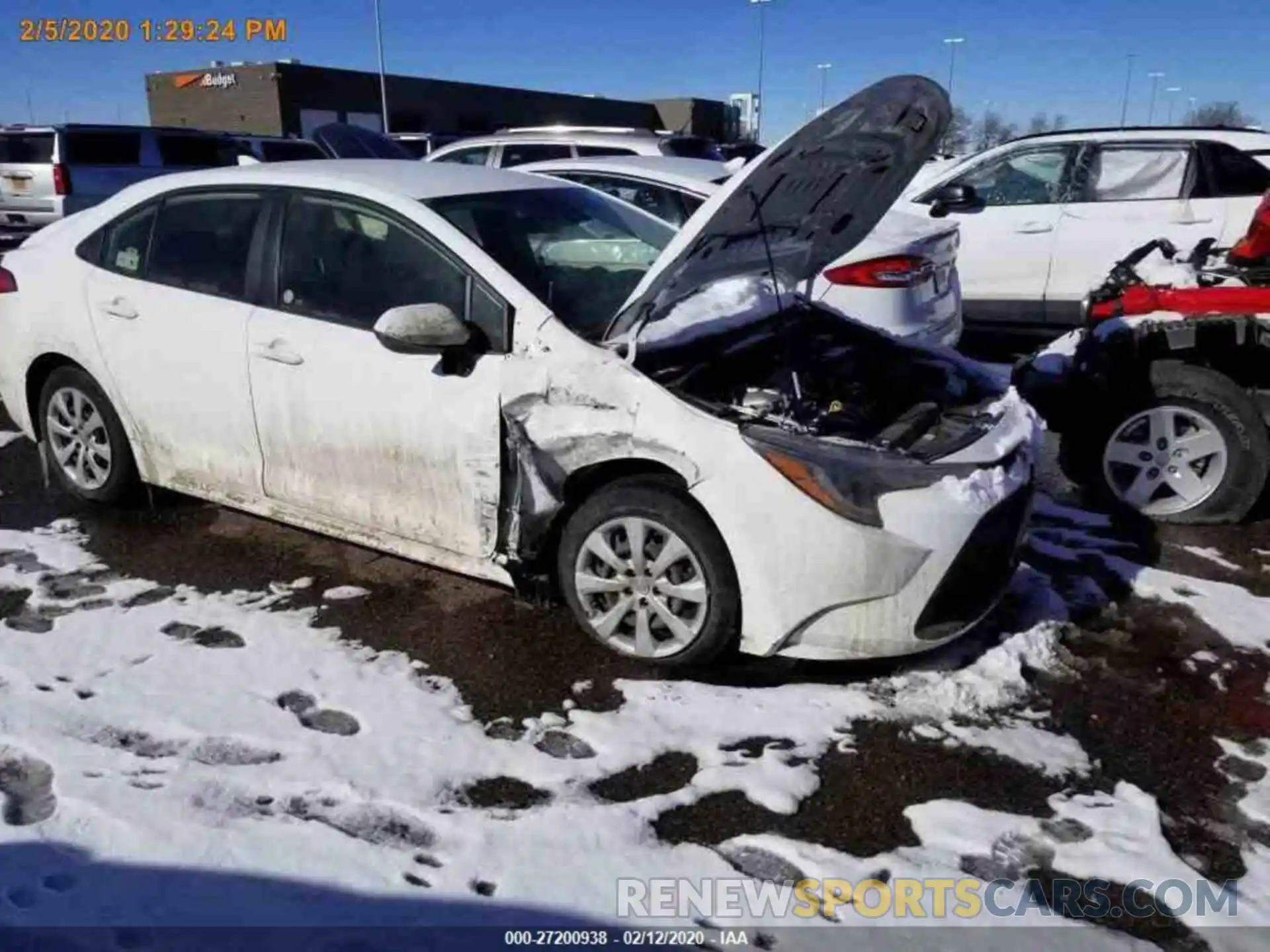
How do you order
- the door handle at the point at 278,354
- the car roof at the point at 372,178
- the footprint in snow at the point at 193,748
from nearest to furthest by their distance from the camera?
the footprint in snow at the point at 193,748
the door handle at the point at 278,354
the car roof at the point at 372,178

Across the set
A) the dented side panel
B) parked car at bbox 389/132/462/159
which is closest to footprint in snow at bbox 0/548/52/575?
the dented side panel

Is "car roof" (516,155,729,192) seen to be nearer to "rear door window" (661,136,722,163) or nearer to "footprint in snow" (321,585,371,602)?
"rear door window" (661,136,722,163)

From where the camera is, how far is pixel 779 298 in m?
3.81

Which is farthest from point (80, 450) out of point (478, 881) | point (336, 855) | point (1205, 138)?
point (1205, 138)

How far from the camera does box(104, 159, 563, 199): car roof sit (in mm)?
3875

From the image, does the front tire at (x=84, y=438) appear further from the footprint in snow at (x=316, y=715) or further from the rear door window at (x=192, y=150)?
the rear door window at (x=192, y=150)

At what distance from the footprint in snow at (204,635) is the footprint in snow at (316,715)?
0.45 metres

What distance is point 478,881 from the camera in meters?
2.41

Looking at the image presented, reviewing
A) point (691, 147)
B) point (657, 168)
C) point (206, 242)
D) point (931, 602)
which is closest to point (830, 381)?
point (931, 602)

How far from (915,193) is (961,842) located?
654 cm

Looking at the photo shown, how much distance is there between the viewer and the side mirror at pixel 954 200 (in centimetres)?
773

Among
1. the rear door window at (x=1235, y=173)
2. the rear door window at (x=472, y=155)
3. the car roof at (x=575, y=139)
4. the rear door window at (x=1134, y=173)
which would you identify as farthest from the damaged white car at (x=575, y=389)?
the rear door window at (x=472, y=155)

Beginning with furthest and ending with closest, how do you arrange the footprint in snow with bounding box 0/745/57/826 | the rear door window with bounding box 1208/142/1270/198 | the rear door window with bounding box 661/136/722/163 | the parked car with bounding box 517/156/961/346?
the rear door window with bounding box 661/136/722/163
the rear door window with bounding box 1208/142/1270/198
the parked car with bounding box 517/156/961/346
the footprint in snow with bounding box 0/745/57/826

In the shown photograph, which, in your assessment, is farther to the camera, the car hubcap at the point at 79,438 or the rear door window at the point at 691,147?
the rear door window at the point at 691,147
